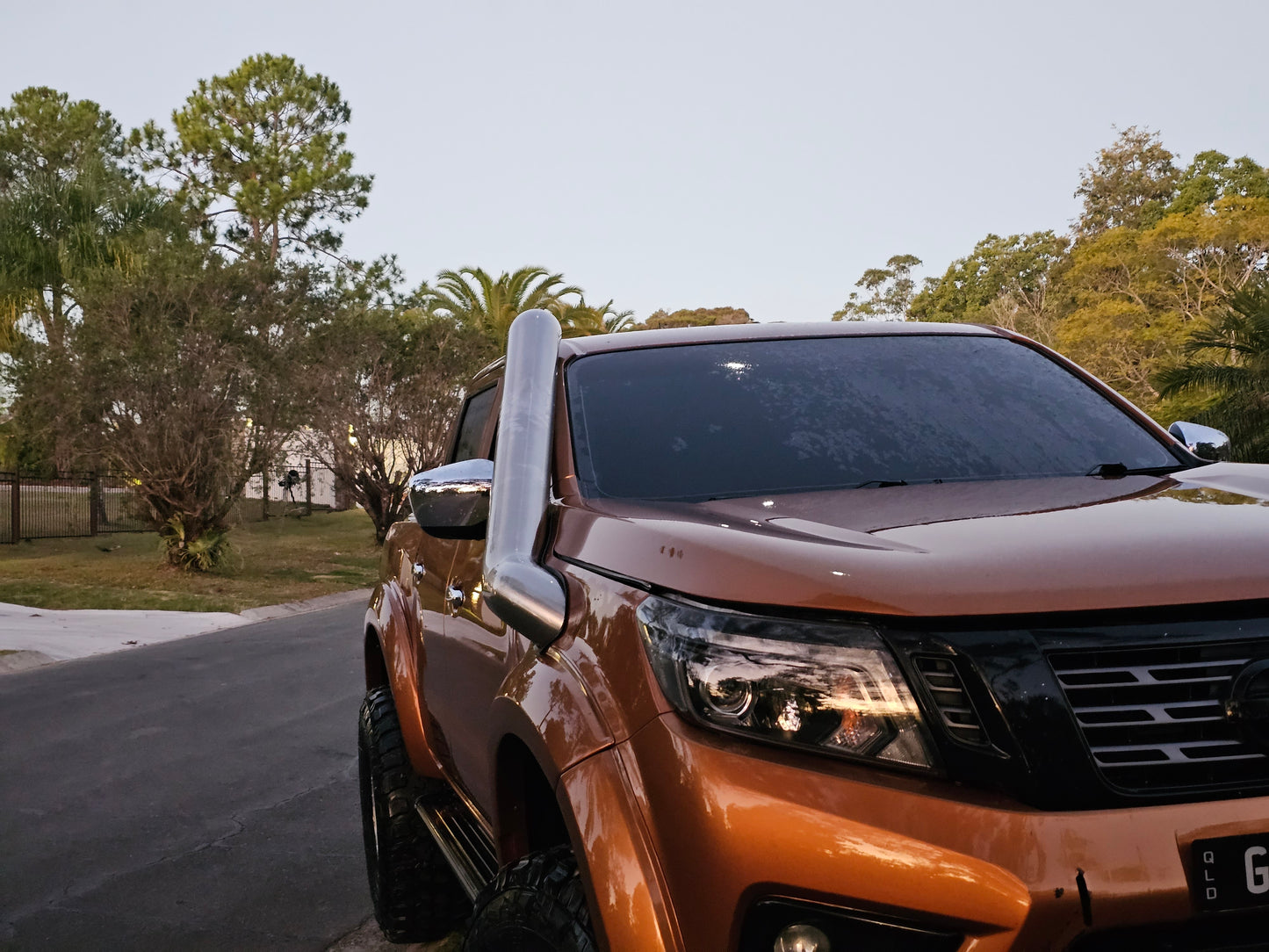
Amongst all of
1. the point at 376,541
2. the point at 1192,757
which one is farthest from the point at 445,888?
the point at 376,541

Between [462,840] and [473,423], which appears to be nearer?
[462,840]

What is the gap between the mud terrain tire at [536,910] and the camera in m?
2.00

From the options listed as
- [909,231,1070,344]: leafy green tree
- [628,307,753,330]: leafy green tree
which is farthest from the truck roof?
[628,307,753,330]: leafy green tree

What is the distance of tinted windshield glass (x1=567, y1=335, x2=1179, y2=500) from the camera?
2.74 metres

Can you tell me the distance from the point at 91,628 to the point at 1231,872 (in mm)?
14815

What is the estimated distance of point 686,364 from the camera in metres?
3.22

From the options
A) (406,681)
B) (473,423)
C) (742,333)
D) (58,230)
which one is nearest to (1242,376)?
(473,423)

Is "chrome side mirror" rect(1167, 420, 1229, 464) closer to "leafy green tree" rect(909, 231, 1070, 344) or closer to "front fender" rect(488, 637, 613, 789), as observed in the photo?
"front fender" rect(488, 637, 613, 789)

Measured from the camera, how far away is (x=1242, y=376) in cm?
1997

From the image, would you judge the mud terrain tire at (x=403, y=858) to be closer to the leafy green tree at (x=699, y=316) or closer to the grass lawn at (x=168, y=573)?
the grass lawn at (x=168, y=573)

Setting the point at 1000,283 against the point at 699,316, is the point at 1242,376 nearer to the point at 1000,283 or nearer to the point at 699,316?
the point at 1000,283

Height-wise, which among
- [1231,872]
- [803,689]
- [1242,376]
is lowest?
[1231,872]

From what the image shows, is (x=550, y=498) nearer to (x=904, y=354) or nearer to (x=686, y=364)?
(x=686, y=364)

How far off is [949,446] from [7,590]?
17694mm
